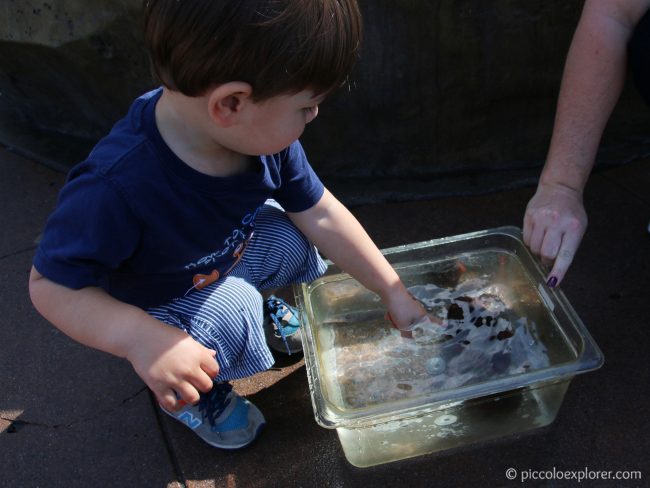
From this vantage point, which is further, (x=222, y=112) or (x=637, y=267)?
(x=637, y=267)

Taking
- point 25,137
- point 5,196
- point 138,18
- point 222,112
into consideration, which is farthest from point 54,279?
point 25,137

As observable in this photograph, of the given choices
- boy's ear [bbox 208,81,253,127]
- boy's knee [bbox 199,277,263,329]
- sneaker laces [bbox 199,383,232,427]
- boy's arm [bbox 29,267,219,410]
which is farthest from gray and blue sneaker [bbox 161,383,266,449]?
boy's ear [bbox 208,81,253,127]

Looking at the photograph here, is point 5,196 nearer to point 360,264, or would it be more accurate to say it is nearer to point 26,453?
point 26,453

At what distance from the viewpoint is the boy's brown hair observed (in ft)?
3.04

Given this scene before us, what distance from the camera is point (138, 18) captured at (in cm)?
187

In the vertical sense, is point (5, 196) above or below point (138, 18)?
below

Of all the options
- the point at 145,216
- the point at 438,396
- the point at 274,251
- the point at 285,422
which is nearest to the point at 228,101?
the point at 145,216

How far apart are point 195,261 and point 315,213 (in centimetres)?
31

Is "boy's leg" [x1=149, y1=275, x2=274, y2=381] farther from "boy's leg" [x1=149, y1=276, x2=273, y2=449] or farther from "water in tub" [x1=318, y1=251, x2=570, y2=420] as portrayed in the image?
"water in tub" [x1=318, y1=251, x2=570, y2=420]

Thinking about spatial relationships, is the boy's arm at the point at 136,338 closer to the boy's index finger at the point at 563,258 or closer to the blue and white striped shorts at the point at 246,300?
the blue and white striped shorts at the point at 246,300

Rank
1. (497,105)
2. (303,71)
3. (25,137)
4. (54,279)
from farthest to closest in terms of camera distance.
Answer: (25,137), (497,105), (54,279), (303,71)

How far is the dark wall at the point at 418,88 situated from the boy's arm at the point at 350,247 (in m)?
0.61

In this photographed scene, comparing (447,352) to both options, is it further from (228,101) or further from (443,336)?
(228,101)

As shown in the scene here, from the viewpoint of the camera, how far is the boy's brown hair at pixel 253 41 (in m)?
0.93
